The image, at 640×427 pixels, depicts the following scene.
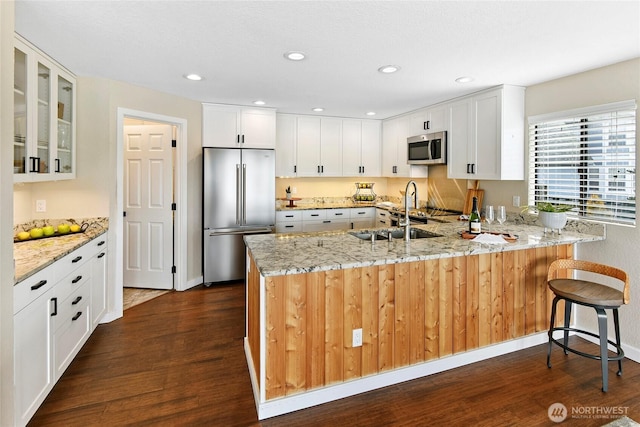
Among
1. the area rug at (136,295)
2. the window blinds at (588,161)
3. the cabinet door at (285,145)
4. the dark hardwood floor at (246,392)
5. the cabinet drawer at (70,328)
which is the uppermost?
the cabinet door at (285,145)

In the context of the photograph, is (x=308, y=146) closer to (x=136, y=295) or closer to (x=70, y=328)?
(x=136, y=295)

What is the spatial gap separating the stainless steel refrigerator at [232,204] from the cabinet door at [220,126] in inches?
9.6

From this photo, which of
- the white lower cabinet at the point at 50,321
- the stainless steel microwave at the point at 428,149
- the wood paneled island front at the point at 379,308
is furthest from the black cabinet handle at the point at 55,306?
the stainless steel microwave at the point at 428,149

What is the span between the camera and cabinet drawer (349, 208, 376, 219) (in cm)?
558

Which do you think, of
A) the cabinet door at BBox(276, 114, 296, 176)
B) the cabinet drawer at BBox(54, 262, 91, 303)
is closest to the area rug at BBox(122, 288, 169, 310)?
the cabinet drawer at BBox(54, 262, 91, 303)

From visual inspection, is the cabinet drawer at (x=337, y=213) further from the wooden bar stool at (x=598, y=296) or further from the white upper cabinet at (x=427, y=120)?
the wooden bar stool at (x=598, y=296)

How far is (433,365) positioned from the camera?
101 inches

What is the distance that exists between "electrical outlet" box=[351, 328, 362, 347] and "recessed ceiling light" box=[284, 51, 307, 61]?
211cm

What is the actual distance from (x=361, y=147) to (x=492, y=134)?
2.44 meters

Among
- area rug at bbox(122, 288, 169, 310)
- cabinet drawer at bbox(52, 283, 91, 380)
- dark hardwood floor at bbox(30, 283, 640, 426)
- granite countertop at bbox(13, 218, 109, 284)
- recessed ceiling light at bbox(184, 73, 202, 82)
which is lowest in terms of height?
dark hardwood floor at bbox(30, 283, 640, 426)

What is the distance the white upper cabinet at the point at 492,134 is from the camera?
11.9 feet

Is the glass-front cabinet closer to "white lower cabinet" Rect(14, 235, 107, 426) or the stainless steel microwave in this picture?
"white lower cabinet" Rect(14, 235, 107, 426)

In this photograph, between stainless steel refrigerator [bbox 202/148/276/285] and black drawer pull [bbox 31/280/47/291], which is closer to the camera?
black drawer pull [bbox 31/280/47/291]

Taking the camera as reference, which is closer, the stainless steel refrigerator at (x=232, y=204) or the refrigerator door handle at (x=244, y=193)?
the stainless steel refrigerator at (x=232, y=204)
